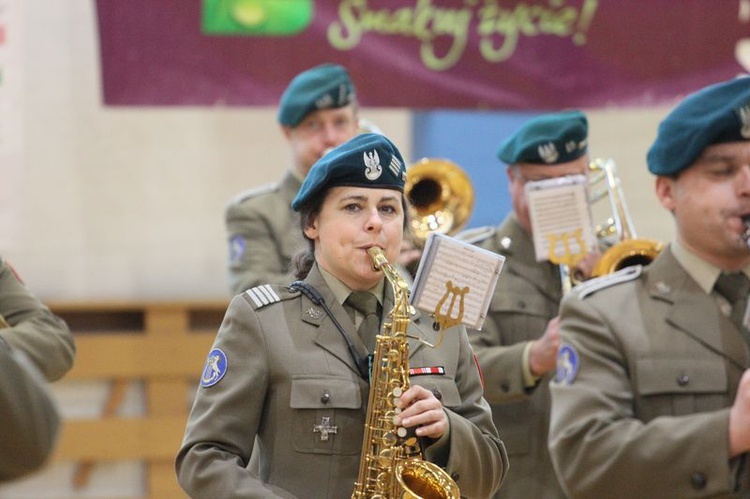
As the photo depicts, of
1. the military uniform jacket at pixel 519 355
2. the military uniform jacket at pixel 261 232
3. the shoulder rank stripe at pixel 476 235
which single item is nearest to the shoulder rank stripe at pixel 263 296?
the military uniform jacket at pixel 519 355

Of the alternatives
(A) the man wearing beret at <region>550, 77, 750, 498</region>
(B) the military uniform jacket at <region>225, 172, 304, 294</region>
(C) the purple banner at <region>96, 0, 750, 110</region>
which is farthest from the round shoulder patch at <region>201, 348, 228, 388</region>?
(C) the purple banner at <region>96, 0, 750, 110</region>

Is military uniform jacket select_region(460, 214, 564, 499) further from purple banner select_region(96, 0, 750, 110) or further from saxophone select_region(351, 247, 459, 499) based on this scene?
purple banner select_region(96, 0, 750, 110)

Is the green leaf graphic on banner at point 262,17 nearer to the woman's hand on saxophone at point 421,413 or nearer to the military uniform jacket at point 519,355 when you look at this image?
the military uniform jacket at point 519,355

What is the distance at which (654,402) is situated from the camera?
2566 millimetres

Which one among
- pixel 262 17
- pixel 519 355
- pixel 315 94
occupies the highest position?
pixel 262 17

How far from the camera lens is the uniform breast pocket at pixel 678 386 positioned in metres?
2.55

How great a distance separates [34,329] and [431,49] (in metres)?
2.85

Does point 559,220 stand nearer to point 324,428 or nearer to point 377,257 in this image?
point 377,257

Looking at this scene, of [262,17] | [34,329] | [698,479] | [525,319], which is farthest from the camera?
[262,17]

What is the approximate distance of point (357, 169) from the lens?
2.96 meters

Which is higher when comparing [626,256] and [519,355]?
[626,256]

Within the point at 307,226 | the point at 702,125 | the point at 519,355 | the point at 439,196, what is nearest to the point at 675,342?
the point at 702,125

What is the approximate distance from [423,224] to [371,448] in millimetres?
2087

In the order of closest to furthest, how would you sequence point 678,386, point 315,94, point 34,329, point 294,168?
point 678,386 < point 34,329 < point 315,94 < point 294,168
